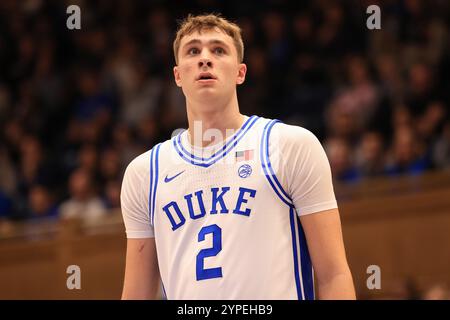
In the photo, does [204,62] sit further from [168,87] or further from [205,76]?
[168,87]

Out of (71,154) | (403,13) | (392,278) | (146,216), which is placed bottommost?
(392,278)

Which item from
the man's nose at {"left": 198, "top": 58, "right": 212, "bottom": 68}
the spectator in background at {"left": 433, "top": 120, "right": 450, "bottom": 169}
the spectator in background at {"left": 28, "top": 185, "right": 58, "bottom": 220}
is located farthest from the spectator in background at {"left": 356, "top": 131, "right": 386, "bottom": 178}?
the man's nose at {"left": 198, "top": 58, "right": 212, "bottom": 68}

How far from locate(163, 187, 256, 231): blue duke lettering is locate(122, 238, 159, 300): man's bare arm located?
23 cm

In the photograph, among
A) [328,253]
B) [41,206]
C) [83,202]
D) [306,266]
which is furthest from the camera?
[41,206]

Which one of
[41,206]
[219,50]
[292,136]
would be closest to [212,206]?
[292,136]

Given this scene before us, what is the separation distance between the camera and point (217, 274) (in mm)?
3973

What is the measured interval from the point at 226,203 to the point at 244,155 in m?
0.25

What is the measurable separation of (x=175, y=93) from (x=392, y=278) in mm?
3849

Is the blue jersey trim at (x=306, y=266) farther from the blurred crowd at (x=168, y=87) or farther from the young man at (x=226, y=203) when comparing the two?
the blurred crowd at (x=168, y=87)


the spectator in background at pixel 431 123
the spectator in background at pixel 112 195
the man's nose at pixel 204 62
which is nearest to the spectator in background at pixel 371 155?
the spectator in background at pixel 431 123

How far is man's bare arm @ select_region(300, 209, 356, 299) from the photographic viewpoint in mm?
3920

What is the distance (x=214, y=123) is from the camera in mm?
4277
